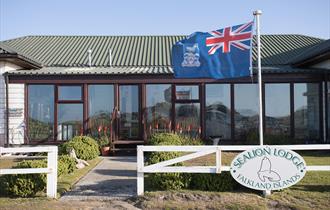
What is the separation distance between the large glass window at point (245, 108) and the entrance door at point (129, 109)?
154 inches

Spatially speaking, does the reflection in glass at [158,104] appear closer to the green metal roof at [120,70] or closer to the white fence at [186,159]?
the green metal roof at [120,70]

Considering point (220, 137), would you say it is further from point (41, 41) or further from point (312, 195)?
point (41, 41)

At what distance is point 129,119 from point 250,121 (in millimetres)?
4785

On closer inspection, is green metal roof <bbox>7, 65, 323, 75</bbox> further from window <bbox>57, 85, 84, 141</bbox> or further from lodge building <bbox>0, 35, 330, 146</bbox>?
window <bbox>57, 85, 84, 141</bbox>

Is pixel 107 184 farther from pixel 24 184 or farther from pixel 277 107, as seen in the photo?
pixel 277 107

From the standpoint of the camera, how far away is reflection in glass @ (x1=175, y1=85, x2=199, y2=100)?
59.1 ft

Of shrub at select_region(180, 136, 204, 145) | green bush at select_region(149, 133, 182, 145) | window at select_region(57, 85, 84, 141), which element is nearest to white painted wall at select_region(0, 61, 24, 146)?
window at select_region(57, 85, 84, 141)

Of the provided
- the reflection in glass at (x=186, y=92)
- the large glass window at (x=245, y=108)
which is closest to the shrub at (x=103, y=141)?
the reflection in glass at (x=186, y=92)

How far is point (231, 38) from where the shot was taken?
10305 mm

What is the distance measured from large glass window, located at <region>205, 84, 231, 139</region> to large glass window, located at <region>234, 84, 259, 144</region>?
35cm

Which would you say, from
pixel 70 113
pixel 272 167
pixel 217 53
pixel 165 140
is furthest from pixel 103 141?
pixel 272 167

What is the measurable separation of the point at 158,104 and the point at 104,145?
2720mm

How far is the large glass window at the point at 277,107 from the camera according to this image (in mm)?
17984

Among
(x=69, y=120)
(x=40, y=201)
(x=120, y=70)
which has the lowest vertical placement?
(x=40, y=201)
